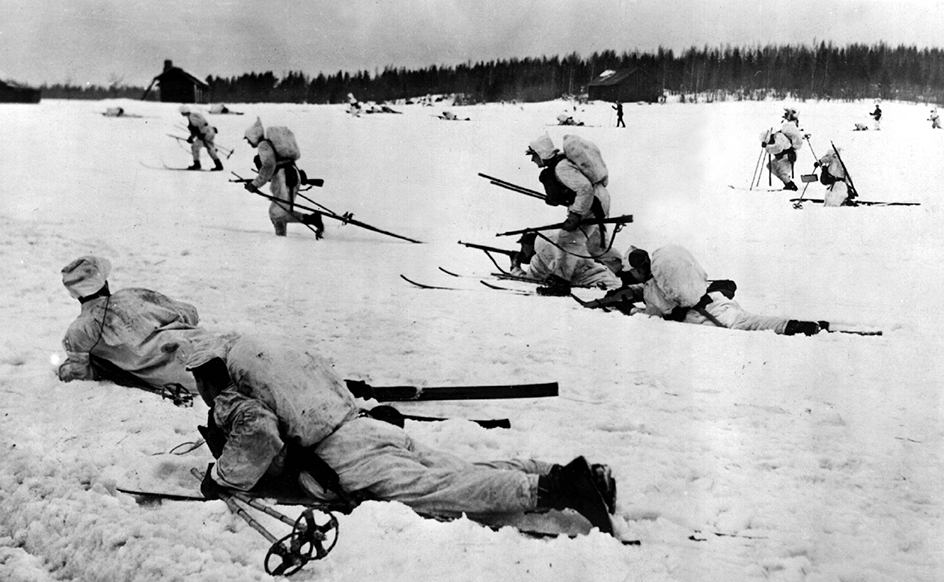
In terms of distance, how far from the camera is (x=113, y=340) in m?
4.25

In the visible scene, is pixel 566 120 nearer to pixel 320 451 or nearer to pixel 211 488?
pixel 320 451

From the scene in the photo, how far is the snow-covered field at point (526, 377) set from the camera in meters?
2.72

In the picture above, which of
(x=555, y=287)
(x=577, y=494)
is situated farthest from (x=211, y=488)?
(x=555, y=287)

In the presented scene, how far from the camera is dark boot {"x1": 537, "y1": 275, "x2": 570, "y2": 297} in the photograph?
7059 mm

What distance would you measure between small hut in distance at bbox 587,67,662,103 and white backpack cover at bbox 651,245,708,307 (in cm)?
1051

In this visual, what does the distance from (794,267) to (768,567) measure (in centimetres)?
597

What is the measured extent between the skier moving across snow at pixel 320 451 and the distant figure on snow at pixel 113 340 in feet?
4.04

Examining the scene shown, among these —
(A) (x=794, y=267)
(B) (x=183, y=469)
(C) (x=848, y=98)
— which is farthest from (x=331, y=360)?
(C) (x=848, y=98)

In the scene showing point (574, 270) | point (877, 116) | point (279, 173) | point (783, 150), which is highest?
point (877, 116)

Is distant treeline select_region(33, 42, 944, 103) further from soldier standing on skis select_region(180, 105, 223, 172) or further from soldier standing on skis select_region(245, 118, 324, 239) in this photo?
soldier standing on skis select_region(245, 118, 324, 239)

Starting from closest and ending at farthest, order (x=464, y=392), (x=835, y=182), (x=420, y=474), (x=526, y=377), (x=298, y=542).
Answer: (x=298, y=542) < (x=420, y=474) < (x=464, y=392) < (x=526, y=377) < (x=835, y=182)

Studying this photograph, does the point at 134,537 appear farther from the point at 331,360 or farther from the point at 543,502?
the point at 331,360

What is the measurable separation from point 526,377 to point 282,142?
5.85 meters

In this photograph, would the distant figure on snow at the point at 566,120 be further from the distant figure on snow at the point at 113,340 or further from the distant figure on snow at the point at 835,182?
the distant figure on snow at the point at 113,340
